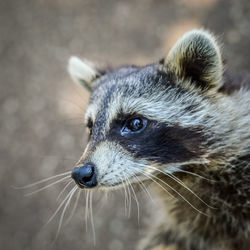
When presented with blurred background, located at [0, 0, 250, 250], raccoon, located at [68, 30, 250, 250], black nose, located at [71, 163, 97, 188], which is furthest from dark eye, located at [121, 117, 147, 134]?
blurred background, located at [0, 0, 250, 250]

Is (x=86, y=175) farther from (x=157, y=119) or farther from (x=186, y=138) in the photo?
(x=186, y=138)

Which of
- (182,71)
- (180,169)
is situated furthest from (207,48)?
(180,169)

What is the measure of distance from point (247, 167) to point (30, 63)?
14.7 feet

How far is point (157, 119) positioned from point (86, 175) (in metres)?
0.69

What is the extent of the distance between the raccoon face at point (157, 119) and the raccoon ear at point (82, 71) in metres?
0.74

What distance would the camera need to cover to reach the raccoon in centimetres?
303

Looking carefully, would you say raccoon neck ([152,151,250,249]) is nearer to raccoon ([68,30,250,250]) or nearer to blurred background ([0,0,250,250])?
raccoon ([68,30,250,250])

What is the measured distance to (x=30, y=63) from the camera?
22.0ft

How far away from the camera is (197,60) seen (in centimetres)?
313

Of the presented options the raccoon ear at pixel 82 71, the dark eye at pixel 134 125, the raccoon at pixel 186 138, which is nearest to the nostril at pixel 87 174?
the raccoon at pixel 186 138

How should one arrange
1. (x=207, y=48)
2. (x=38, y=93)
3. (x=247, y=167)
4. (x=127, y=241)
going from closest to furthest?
(x=207, y=48), (x=247, y=167), (x=127, y=241), (x=38, y=93)

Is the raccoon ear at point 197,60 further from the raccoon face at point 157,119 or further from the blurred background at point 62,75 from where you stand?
the blurred background at point 62,75

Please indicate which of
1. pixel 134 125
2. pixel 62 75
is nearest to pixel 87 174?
pixel 134 125

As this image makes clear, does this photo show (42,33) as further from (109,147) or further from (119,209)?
(109,147)
